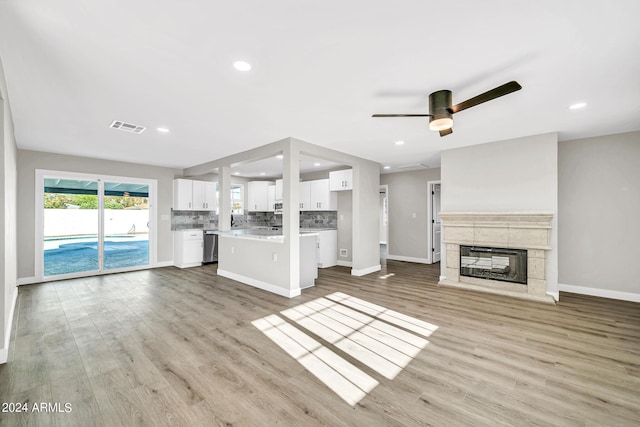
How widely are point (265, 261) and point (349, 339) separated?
2.34 m

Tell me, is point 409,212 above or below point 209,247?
above

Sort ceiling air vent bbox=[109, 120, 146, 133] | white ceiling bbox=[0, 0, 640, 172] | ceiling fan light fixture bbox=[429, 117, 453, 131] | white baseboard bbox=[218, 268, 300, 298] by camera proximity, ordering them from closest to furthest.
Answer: white ceiling bbox=[0, 0, 640, 172], ceiling fan light fixture bbox=[429, 117, 453, 131], ceiling air vent bbox=[109, 120, 146, 133], white baseboard bbox=[218, 268, 300, 298]

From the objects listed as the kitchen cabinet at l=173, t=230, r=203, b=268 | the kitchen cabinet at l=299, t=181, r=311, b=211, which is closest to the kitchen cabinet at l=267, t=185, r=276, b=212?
the kitchen cabinet at l=299, t=181, r=311, b=211

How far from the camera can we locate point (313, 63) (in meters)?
2.30

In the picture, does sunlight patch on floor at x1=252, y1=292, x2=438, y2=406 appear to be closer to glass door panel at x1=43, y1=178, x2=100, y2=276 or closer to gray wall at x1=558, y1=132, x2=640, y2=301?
gray wall at x1=558, y1=132, x2=640, y2=301

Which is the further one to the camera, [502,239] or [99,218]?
[99,218]

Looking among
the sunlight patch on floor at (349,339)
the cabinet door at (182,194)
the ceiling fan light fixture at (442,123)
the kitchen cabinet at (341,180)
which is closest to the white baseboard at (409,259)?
the kitchen cabinet at (341,180)

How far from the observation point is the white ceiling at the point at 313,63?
1746 mm

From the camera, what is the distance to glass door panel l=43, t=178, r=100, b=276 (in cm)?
555

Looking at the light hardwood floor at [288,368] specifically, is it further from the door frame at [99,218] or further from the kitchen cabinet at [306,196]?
the kitchen cabinet at [306,196]

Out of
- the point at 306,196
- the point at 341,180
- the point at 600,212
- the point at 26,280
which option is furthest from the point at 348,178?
the point at 26,280

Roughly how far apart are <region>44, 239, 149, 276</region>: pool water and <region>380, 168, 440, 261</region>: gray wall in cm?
662

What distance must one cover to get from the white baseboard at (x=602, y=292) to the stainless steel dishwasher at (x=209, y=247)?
24.3ft

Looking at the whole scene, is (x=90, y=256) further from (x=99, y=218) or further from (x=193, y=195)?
(x=193, y=195)
